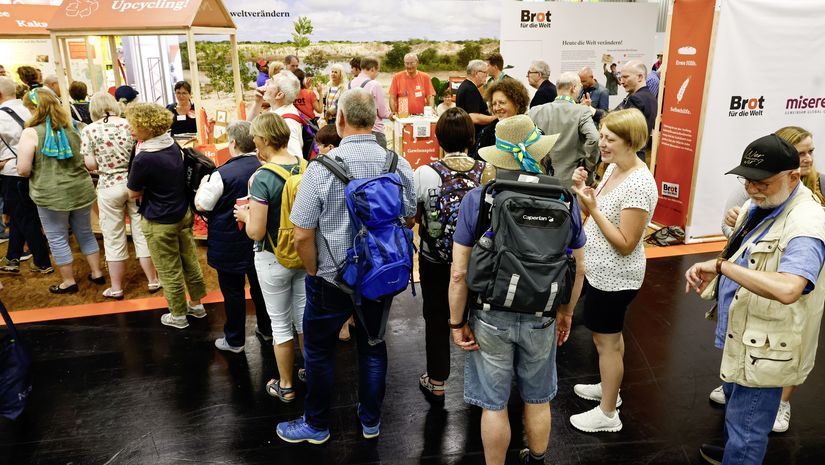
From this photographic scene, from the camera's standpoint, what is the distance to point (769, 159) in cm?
196

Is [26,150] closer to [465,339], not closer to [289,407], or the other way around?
[289,407]

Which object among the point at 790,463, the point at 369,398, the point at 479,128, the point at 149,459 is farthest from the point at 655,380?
the point at 479,128

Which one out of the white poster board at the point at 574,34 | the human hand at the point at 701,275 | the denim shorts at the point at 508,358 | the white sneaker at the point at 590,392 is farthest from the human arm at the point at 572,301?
the white poster board at the point at 574,34

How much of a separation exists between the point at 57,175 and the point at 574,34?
26.5ft

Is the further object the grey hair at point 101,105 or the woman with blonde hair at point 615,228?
the grey hair at point 101,105

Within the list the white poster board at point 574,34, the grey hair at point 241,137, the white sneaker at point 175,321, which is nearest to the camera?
the grey hair at point 241,137

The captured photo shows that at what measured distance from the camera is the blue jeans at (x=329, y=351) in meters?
2.58

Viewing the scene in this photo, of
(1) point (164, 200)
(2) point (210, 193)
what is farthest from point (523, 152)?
(1) point (164, 200)

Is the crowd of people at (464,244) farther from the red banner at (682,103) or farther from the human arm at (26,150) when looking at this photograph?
the red banner at (682,103)

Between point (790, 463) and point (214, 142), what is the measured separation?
5314mm

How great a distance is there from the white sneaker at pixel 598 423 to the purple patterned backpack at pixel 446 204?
1089 millimetres

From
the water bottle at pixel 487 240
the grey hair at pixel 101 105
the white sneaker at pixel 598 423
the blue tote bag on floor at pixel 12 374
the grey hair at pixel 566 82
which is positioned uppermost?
the grey hair at pixel 566 82

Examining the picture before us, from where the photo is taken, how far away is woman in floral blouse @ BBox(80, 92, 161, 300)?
4.17 m

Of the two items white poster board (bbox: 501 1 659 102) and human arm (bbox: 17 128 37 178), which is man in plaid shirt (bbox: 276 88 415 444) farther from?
white poster board (bbox: 501 1 659 102)
